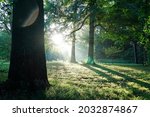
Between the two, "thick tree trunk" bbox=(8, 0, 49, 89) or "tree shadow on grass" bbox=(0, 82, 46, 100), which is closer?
"tree shadow on grass" bbox=(0, 82, 46, 100)

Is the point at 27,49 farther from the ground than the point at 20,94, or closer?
farther from the ground

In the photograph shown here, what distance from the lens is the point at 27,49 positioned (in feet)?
33.9

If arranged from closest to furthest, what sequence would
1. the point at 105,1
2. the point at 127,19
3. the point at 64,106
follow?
the point at 64,106 < the point at 105,1 < the point at 127,19

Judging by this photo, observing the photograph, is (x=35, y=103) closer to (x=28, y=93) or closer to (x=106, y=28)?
(x=28, y=93)

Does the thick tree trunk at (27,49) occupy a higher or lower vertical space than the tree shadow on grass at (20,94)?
higher

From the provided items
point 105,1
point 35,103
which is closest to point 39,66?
point 35,103

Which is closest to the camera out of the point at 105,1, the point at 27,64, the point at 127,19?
the point at 27,64

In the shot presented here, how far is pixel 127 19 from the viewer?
1161 inches

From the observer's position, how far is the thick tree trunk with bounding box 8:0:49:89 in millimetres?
10156

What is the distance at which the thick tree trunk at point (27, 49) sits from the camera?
10156 millimetres

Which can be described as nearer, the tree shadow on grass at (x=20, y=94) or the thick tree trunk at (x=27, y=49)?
the tree shadow on grass at (x=20, y=94)

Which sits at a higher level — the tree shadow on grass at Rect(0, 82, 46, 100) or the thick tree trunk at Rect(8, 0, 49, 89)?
the thick tree trunk at Rect(8, 0, 49, 89)

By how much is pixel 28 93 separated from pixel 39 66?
4.77 feet

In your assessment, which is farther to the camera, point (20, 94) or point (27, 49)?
point (27, 49)
